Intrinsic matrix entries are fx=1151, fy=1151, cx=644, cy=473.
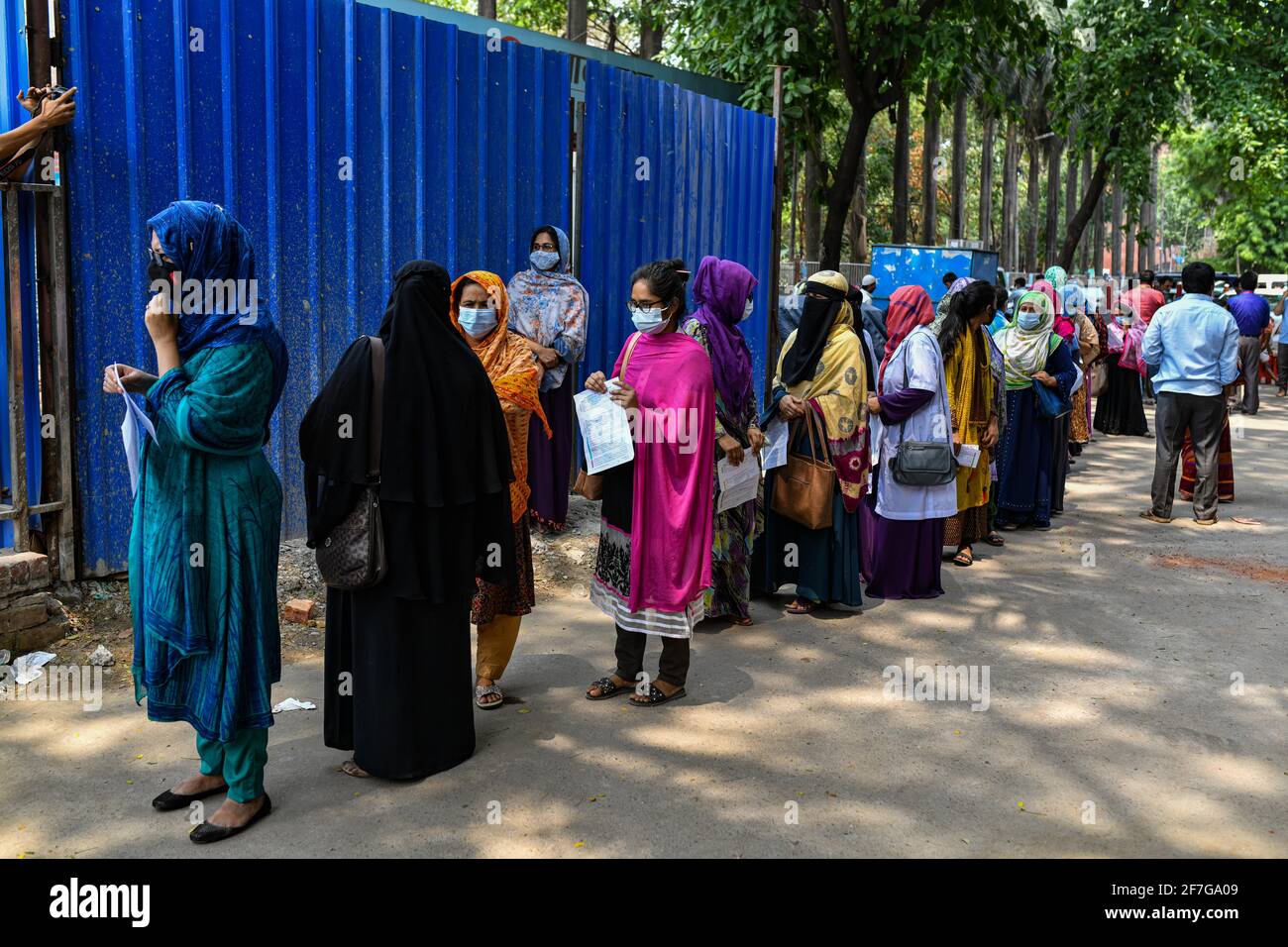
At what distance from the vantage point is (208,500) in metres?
3.49

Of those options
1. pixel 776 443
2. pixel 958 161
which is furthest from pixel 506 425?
pixel 958 161

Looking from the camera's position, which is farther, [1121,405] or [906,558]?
[1121,405]

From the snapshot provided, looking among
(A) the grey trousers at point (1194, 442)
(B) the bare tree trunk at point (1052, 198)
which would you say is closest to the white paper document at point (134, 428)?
→ (A) the grey trousers at point (1194, 442)

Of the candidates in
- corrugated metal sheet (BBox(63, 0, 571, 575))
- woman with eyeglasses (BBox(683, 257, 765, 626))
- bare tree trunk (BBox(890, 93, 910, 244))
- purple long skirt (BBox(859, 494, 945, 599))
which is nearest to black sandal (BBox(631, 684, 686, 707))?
woman with eyeglasses (BBox(683, 257, 765, 626))

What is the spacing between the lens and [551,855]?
3.49m

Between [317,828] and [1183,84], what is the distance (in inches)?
733

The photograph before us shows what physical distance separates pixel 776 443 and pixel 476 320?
2091mm

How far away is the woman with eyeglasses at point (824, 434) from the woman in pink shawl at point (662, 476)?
141cm

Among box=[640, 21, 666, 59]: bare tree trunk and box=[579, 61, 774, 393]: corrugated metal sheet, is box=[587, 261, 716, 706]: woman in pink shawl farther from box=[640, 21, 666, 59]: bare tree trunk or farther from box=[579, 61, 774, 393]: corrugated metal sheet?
box=[640, 21, 666, 59]: bare tree trunk

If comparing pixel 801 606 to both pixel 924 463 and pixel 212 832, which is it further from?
pixel 212 832

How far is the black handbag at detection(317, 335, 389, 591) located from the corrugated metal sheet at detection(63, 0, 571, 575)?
202 cm

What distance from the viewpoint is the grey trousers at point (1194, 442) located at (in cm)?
898

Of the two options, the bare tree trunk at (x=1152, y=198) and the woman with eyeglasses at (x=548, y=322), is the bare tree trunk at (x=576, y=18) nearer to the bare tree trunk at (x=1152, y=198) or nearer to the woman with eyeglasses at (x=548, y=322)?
the woman with eyeglasses at (x=548, y=322)
